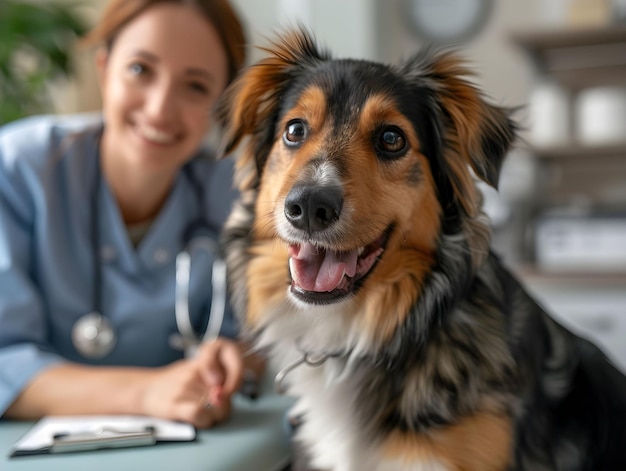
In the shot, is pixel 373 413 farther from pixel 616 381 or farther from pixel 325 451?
pixel 616 381

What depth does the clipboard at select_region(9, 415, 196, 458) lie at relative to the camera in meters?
1.12

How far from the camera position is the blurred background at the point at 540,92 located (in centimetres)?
282

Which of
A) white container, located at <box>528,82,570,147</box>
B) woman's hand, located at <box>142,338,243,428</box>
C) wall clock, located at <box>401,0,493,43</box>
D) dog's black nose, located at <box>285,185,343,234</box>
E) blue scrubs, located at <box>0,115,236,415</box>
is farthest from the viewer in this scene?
wall clock, located at <box>401,0,493,43</box>

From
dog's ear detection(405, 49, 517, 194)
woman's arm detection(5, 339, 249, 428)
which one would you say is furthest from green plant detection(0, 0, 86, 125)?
dog's ear detection(405, 49, 517, 194)

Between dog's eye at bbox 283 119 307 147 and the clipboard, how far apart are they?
0.48m

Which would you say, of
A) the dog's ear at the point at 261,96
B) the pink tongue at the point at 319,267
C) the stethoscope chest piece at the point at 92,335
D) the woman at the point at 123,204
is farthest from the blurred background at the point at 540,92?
the pink tongue at the point at 319,267

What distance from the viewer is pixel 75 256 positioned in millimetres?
1601

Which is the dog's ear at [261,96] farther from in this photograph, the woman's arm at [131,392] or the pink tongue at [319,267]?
the woman's arm at [131,392]

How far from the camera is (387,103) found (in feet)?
3.75

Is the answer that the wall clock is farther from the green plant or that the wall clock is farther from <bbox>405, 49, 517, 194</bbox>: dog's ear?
<bbox>405, 49, 517, 194</bbox>: dog's ear

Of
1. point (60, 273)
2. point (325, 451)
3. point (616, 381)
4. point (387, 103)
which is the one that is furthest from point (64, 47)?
point (616, 381)

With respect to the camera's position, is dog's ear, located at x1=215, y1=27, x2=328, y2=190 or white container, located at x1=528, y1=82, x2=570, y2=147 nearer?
dog's ear, located at x1=215, y1=27, x2=328, y2=190

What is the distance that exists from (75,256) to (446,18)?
2.40 metres

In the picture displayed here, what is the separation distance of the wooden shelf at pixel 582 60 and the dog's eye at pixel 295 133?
2203 millimetres
